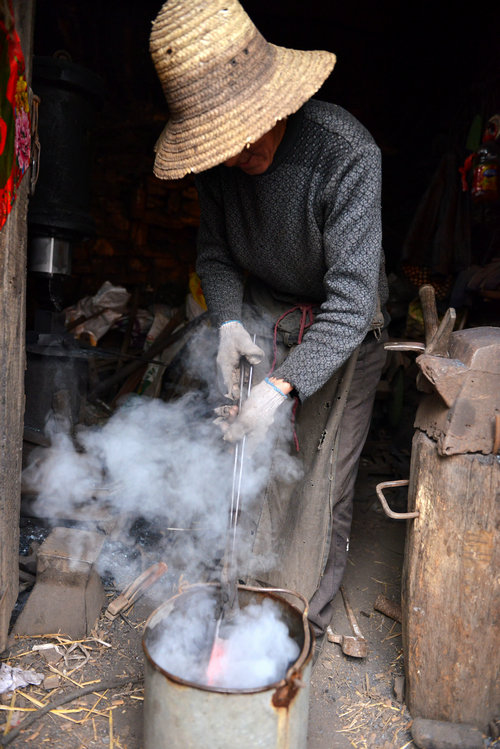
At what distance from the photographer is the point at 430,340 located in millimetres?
2396

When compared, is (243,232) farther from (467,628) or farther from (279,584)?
(467,628)

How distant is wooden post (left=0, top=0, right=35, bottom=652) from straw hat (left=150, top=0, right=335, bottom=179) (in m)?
0.80

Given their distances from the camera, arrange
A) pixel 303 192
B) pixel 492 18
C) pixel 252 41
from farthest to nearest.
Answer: pixel 492 18
pixel 303 192
pixel 252 41

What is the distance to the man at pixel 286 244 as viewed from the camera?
6.70 feet

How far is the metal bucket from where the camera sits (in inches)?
66.9

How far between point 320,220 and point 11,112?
1.28m

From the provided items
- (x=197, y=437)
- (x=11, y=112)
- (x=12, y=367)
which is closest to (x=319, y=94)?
(x=197, y=437)

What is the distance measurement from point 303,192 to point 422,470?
1171 mm

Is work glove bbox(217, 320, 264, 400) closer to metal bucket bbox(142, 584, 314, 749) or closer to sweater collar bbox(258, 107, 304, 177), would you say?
sweater collar bbox(258, 107, 304, 177)

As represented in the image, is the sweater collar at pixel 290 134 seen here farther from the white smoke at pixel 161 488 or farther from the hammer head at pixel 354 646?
the hammer head at pixel 354 646

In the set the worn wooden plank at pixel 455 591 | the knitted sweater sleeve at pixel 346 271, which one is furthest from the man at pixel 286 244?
the worn wooden plank at pixel 455 591

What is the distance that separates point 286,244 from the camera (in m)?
2.52

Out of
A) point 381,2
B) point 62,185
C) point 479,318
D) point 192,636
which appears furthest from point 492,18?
point 192,636

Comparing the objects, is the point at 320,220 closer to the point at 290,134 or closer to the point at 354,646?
the point at 290,134
